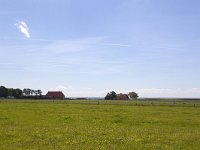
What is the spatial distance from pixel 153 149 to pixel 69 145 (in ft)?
14.1

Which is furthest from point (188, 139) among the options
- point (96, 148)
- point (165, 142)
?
point (96, 148)

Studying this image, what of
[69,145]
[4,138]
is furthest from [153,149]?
[4,138]

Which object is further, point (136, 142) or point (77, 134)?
point (77, 134)

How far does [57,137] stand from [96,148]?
4814 millimetres

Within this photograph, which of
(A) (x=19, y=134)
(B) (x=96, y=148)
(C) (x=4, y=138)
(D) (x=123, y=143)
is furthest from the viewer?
(A) (x=19, y=134)

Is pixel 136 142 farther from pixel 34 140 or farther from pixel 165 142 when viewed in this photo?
pixel 34 140

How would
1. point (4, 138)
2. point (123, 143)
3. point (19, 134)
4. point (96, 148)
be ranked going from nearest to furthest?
point (96, 148), point (123, 143), point (4, 138), point (19, 134)

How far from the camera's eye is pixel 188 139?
24.3 m

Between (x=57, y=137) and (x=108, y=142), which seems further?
(x=57, y=137)

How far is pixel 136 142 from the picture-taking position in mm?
22531

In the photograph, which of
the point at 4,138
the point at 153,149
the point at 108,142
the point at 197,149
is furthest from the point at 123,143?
the point at 4,138

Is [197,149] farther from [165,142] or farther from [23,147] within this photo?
[23,147]

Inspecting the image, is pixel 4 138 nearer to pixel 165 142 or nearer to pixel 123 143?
pixel 123 143

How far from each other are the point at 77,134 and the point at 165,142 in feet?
20.5
